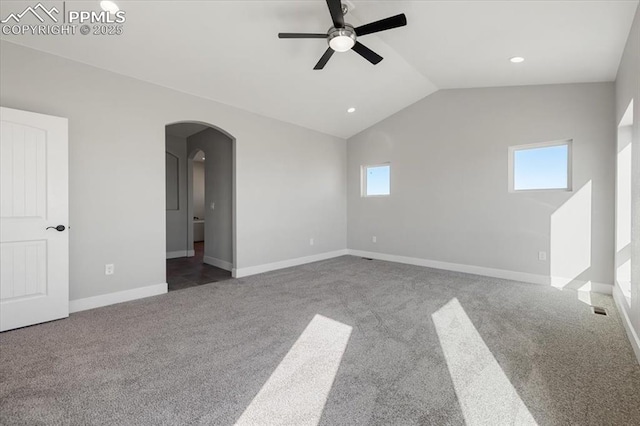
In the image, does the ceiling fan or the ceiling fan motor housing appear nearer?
the ceiling fan

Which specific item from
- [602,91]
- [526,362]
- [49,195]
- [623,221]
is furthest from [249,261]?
[602,91]

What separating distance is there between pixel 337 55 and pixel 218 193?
3123 millimetres

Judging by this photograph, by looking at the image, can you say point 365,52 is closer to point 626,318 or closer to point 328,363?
point 328,363

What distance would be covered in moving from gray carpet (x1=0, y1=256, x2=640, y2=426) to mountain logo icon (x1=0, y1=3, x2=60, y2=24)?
276 cm

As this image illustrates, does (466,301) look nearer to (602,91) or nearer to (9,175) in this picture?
(602,91)

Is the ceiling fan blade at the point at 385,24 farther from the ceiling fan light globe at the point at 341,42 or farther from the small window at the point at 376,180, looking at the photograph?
the small window at the point at 376,180

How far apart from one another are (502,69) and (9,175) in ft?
18.1

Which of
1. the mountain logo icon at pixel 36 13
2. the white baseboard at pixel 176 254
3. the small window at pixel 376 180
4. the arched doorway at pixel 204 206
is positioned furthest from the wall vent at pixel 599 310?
the white baseboard at pixel 176 254

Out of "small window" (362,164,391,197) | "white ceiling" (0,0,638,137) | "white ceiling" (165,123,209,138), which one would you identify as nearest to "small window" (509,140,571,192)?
"white ceiling" (0,0,638,137)

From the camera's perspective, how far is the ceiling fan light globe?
2.62 metres

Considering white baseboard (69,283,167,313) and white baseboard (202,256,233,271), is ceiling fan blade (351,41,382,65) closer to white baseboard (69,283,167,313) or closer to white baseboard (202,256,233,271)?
white baseboard (69,283,167,313)

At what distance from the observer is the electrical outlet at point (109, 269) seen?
3.26 meters

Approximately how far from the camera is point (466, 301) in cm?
335

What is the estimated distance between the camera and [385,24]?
2.48m
